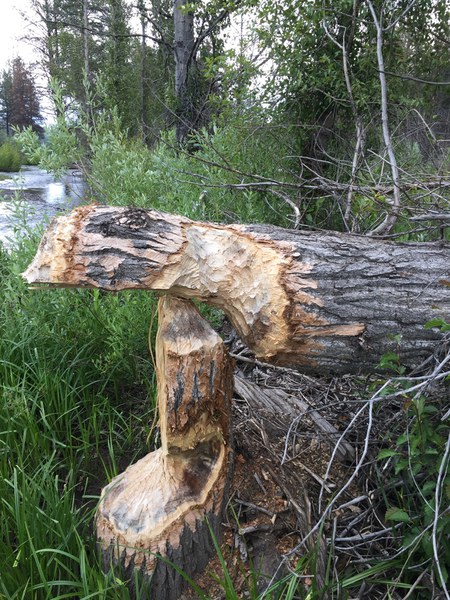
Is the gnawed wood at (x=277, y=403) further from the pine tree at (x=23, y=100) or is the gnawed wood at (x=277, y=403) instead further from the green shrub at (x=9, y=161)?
the pine tree at (x=23, y=100)

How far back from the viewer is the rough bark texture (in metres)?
1.15

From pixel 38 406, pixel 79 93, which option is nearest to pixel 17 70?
pixel 79 93

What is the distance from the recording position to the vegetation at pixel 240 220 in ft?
4.27

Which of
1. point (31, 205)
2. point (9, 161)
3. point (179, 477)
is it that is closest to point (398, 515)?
point (179, 477)

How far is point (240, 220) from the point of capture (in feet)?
8.95

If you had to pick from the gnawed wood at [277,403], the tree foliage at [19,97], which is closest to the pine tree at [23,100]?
the tree foliage at [19,97]

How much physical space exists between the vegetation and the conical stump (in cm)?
10

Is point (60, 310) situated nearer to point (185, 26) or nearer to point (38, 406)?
point (38, 406)

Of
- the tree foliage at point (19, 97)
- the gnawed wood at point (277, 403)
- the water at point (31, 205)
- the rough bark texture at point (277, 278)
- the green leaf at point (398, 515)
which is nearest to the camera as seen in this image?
the rough bark texture at point (277, 278)

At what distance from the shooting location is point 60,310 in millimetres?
2266

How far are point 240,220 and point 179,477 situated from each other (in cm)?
166

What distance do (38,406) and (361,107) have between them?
3.04 metres

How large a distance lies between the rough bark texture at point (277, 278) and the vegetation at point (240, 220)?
0.42 feet

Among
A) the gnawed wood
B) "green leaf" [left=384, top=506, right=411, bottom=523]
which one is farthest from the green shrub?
"green leaf" [left=384, top=506, right=411, bottom=523]
